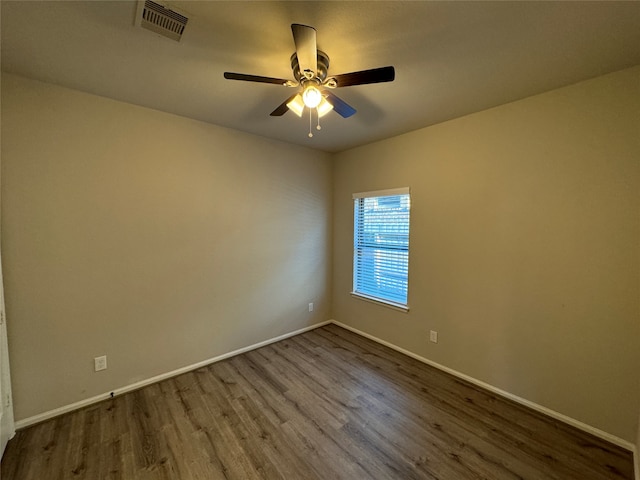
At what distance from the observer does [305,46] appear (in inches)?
51.8

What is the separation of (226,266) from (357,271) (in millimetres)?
1753

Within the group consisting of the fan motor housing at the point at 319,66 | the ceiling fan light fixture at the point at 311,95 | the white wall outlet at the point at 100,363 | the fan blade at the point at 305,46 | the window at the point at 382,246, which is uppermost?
the fan motor housing at the point at 319,66

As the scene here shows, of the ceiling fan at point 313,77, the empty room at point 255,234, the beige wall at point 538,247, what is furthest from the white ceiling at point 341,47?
the beige wall at point 538,247

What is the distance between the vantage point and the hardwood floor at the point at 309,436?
1599mm

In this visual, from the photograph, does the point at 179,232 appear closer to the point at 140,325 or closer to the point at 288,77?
the point at 140,325

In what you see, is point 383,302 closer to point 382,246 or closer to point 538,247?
point 382,246

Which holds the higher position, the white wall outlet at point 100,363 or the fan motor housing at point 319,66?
the fan motor housing at point 319,66

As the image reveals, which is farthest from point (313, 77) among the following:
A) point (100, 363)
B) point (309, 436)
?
point (100, 363)

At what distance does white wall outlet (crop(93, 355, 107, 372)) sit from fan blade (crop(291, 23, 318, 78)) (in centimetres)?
275

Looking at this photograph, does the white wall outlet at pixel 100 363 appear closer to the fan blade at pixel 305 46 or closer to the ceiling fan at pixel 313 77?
the ceiling fan at pixel 313 77

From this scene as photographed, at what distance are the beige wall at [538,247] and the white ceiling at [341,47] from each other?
373 millimetres

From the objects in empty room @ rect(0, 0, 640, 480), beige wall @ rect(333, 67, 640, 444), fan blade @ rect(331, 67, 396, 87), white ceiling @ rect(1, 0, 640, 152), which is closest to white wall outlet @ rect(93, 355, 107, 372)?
empty room @ rect(0, 0, 640, 480)

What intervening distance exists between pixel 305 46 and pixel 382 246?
7.94ft

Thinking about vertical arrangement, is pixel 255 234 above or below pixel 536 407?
above
